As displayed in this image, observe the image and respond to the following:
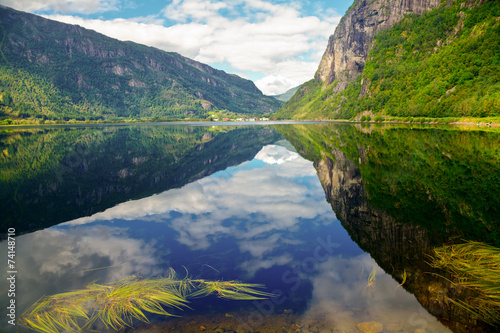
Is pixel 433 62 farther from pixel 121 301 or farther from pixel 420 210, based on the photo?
pixel 121 301

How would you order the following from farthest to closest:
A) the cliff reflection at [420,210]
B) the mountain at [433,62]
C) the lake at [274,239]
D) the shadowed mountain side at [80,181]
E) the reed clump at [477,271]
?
the mountain at [433,62]
the shadowed mountain side at [80,181]
the cliff reflection at [420,210]
the lake at [274,239]
the reed clump at [477,271]

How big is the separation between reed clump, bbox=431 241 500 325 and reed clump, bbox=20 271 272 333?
14.2ft

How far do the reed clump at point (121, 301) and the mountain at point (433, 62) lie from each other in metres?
76.3

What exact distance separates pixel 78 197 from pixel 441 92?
358ft

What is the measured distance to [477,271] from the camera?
682cm

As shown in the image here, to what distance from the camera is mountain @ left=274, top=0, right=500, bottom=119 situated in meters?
79.8

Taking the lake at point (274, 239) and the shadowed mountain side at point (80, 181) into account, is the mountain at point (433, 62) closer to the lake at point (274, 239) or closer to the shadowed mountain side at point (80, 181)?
the lake at point (274, 239)

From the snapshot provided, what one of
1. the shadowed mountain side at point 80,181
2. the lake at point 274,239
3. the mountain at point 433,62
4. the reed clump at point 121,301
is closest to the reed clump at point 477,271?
the lake at point 274,239

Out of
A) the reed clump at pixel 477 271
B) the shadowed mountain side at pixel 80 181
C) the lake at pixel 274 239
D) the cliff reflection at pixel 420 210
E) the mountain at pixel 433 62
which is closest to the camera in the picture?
the reed clump at pixel 477 271

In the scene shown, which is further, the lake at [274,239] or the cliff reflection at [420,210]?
the cliff reflection at [420,210]

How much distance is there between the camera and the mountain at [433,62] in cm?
7975

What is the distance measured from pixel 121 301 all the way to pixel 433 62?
143m

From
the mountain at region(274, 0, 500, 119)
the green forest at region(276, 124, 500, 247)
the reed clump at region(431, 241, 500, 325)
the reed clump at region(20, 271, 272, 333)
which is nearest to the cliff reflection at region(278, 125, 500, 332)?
the green forest at region(276, 124, 500, 247)

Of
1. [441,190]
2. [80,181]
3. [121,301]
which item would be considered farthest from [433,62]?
[121,301]
